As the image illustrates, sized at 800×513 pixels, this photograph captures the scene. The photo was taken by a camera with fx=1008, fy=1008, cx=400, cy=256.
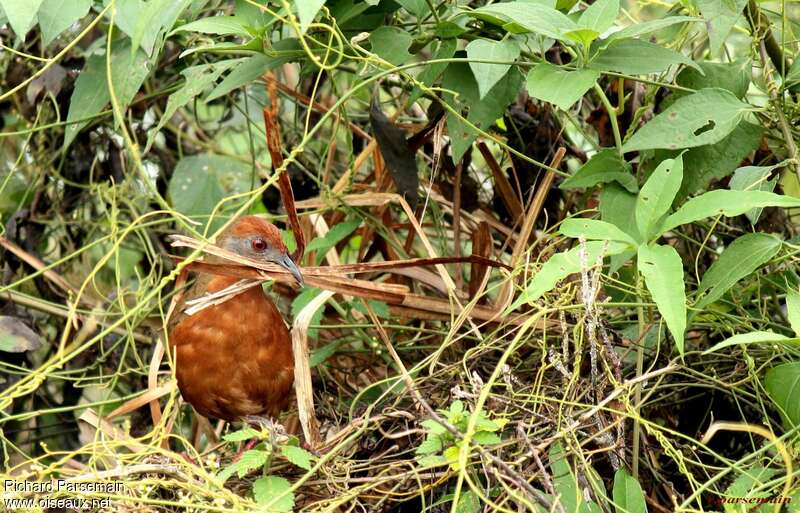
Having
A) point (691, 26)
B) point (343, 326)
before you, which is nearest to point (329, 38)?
point (343, 326)

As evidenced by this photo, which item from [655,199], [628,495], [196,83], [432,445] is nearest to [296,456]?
[432,445]

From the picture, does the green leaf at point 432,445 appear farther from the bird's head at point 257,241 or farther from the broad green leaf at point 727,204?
the bird's head at point 257,241

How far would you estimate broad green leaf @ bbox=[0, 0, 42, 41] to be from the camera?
8.06 feet

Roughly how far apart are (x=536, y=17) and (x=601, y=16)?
0.56 feet

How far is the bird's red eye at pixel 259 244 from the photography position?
11.8 ft

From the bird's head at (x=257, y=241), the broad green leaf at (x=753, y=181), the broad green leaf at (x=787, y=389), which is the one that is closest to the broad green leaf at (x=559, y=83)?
the broad green leaf at (x=753, y=181)

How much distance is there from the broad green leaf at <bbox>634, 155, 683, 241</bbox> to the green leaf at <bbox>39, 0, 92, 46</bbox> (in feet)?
5.19

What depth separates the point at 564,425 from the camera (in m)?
2.66

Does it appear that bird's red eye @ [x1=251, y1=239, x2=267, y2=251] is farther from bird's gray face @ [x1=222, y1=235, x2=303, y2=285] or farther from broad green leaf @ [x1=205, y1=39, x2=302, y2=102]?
broad green leaf @ [x1=205, y1=39, x2=302, y2=102]

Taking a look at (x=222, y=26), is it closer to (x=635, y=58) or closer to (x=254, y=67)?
(x=254, y=67)

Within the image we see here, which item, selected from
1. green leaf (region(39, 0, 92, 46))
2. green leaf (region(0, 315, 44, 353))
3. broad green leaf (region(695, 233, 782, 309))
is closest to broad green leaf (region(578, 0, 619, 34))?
broad green leaf (region(695, 233, 782, 309))

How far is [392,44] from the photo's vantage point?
2922 mm

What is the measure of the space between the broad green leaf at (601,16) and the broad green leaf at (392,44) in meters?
0.56

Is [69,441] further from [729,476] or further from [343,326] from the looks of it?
[729,476]
